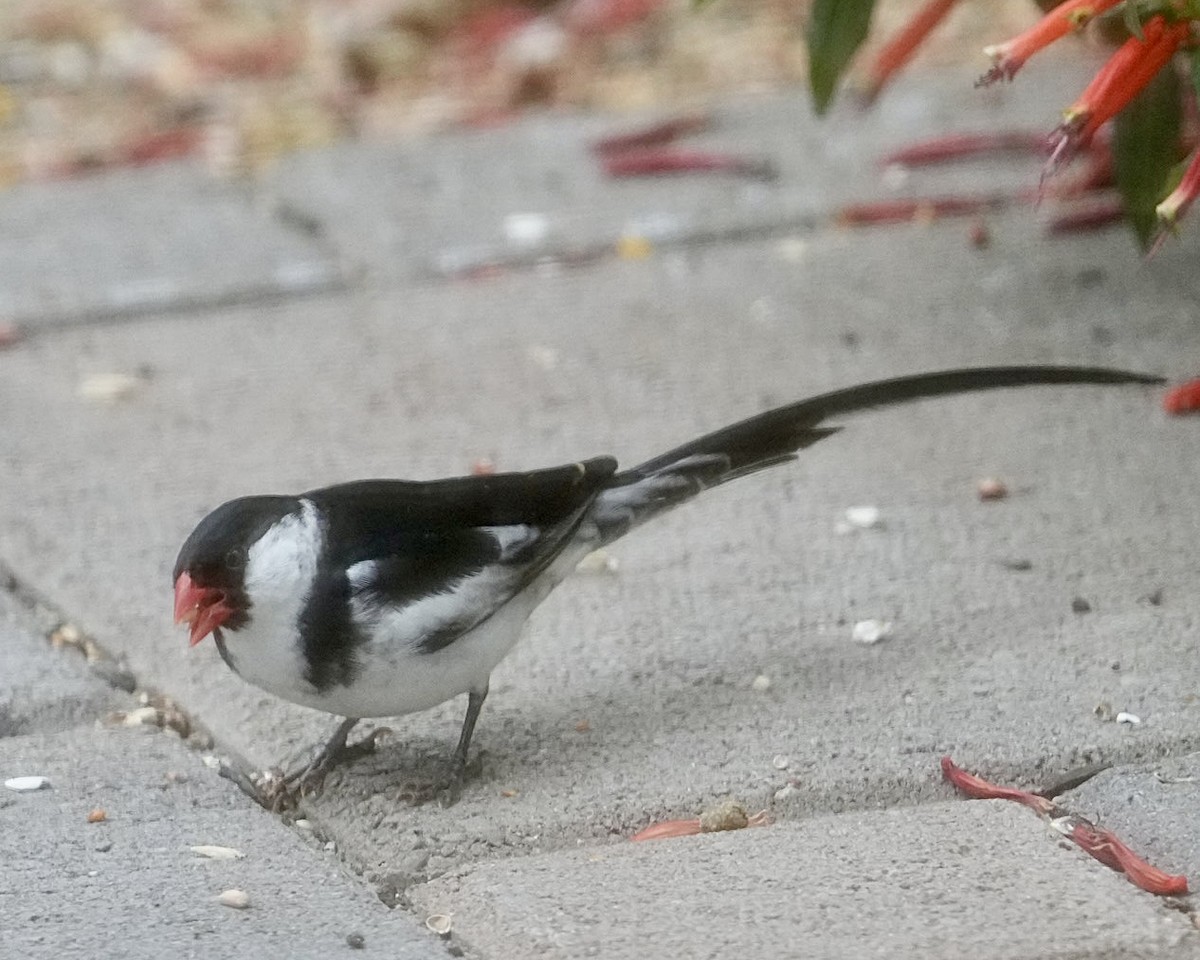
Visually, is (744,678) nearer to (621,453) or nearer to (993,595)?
(993,595)

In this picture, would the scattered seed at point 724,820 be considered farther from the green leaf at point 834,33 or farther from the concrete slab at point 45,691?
the green leaf at point 834,33

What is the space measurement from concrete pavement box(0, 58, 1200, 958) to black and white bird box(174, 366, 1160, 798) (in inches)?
7.6

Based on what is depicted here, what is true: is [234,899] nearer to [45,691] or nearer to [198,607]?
[198,607]

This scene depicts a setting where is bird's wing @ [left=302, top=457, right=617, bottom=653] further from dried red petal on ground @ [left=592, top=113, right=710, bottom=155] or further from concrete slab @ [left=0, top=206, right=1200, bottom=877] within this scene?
dried red petal on ground @ [left=592, top=113, right=710, bottom=155]

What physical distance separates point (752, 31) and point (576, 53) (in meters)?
0.66

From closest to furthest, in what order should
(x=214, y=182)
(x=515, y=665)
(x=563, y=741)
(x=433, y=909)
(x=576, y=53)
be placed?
(x=433, y=909) < (x=563, y=741) < (x=515, y=665) < (x=214, y=182) < (x=576, y=53)

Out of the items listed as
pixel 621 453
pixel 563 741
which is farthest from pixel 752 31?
pixel 563 741

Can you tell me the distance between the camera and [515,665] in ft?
12.4

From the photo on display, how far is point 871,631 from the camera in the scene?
149 inches

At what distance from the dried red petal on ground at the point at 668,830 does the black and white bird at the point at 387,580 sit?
0.31 metres

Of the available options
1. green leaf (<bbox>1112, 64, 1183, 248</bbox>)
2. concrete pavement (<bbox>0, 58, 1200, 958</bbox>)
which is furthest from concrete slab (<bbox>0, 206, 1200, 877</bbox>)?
green leaf (<bbox>1112, 64, 1183, 248</bbox>)

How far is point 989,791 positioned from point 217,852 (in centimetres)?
110

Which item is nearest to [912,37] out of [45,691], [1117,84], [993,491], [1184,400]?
[1184,400]

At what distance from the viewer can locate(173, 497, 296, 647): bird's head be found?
311 cm
